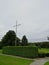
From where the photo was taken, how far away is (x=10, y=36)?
65.6 metres

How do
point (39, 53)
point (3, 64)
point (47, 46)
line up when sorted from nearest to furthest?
point (3, 64), point (39, 53), point (47, 46)

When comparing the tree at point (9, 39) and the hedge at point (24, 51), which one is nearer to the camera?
the hedge at point (24, 51)

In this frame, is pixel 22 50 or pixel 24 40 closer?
pixel 22 50

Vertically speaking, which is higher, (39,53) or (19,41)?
(19,41)

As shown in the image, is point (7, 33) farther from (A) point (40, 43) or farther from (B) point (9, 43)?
(A) point (40, 43)

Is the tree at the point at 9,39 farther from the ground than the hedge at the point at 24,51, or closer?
farther from the ground

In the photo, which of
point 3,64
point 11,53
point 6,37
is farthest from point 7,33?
point 3,64

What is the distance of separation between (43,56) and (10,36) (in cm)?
3696

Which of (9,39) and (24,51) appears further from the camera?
(9,39)

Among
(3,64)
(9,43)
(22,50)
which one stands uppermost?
(9,43)

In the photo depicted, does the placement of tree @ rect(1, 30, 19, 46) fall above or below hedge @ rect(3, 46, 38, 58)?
above

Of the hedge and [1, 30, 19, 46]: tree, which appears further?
[1, 30, 19, 46]: tree

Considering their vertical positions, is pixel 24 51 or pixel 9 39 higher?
pixel 9 39

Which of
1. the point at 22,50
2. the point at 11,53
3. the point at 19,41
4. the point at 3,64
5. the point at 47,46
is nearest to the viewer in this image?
the point at 3,64
